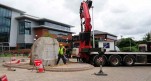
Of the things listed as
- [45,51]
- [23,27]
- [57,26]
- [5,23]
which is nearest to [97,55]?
[45,51]

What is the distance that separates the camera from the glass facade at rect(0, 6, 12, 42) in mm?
70438

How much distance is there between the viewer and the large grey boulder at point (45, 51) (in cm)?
2002

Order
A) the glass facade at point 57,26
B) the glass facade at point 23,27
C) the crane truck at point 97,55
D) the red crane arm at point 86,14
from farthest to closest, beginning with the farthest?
the glass facade at point 57,26 < the glass facade at point 23,27 < the red crane arm at point 86,14 < the crane truck at point 97,55

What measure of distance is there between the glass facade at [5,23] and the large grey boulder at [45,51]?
53.2 meters

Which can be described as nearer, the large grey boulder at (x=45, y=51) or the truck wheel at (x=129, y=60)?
the large grey boulder at (x=45, y=51)

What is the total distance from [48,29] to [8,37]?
57.1 ft

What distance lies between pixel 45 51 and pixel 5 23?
5544cm

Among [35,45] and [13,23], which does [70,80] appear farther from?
[13,23]

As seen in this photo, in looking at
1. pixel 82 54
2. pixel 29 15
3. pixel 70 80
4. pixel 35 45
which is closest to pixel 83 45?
pixel 82 54

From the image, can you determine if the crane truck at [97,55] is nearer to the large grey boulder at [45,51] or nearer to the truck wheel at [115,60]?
the truck wheel at [115,60]

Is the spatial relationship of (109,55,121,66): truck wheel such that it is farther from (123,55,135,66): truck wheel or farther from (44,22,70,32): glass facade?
(44,22,70,32): glass facade

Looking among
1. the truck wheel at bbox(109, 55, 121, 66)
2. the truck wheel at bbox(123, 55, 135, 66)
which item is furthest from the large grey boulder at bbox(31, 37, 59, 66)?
the truck wheel at bbox(123, 55, 135, 66)

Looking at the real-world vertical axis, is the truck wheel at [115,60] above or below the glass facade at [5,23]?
below

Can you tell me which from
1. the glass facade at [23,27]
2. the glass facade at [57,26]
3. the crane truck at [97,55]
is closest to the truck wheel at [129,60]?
the crane truck at [97,55]
